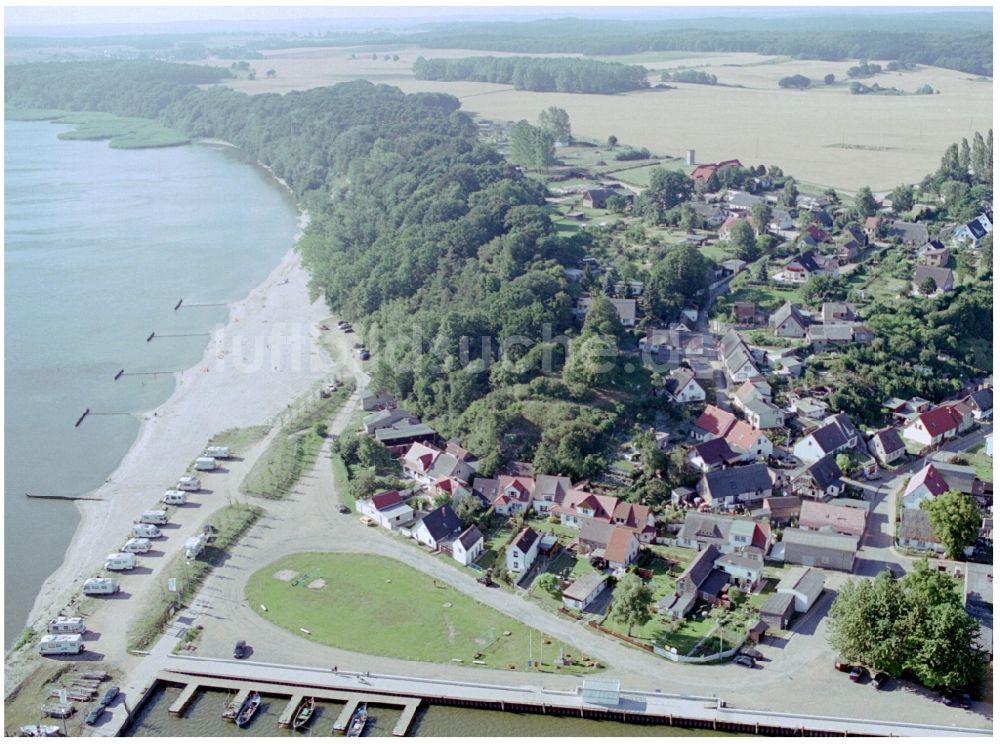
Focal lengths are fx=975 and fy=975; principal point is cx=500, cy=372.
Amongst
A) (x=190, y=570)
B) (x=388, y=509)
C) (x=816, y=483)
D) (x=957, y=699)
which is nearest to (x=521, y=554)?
(x=388, y=509)

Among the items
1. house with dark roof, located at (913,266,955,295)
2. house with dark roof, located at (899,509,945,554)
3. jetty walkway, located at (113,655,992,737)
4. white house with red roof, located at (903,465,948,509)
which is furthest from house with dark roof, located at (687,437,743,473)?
house with dark roof, located at (913,266,955,295)

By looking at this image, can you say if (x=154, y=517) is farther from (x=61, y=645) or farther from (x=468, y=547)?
(x=468, y=547)

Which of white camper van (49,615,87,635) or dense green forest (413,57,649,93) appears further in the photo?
dense green forest (413,57,649,93)

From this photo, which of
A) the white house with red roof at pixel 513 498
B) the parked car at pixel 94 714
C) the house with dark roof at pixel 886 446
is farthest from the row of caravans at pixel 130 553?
the house with dark roof at pixel 886 446

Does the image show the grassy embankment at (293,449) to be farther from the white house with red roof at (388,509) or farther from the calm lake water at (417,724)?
the calm lake water at (417,724)

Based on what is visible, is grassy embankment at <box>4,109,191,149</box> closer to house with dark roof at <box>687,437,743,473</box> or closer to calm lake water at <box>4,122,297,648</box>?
calm lake water at <box>4,122,297,648</box>

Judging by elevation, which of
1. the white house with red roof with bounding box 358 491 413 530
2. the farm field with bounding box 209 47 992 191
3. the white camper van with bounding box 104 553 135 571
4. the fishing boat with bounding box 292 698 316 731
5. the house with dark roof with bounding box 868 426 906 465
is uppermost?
the farm field with bounding box 209 47 992 191
